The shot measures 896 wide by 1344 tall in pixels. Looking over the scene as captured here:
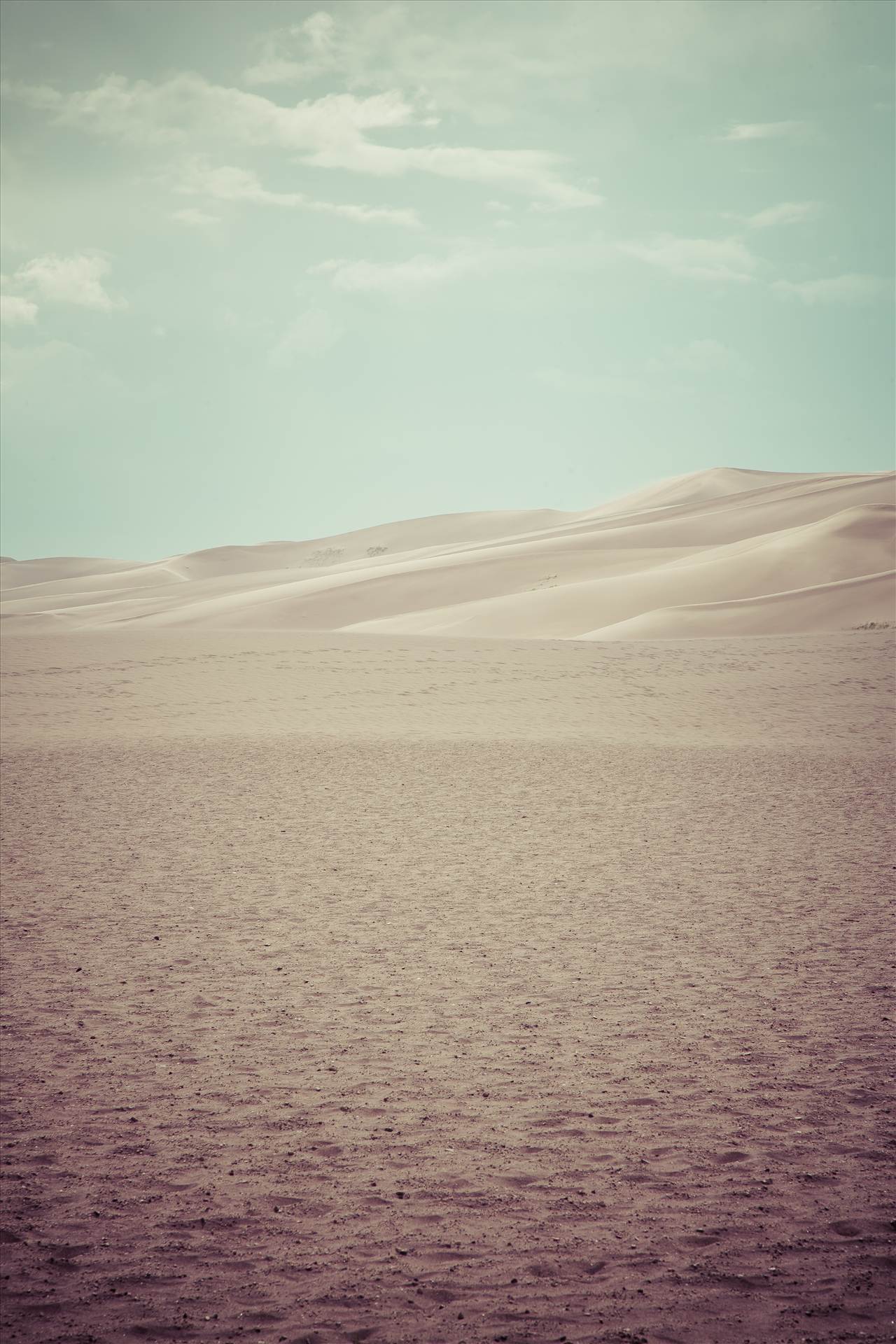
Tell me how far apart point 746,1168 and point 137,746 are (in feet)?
45.7

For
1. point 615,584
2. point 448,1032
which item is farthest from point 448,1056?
point 615,584

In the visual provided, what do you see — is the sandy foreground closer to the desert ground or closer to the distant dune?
the desert ground

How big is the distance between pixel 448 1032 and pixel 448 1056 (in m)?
0.33

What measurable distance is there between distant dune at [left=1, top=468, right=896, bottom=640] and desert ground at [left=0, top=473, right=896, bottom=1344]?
52.8ft

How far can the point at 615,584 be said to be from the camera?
4247 centimetres

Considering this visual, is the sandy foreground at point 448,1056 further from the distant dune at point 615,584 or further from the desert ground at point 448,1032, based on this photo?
the distant dune at point 615,584

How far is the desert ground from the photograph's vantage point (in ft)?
12.3

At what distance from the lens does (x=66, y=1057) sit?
18.5ft

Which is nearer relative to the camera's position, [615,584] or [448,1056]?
[448,1056]

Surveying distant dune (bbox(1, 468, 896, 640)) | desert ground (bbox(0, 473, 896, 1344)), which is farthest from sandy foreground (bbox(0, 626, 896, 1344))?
distant dune (bbox(1, 468, 896, 640))

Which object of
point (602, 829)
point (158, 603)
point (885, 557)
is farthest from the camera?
point (158, 603)

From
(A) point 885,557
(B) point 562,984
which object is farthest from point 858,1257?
(A) point 885,557

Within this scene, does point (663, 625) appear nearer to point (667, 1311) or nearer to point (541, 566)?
point (541, 566)

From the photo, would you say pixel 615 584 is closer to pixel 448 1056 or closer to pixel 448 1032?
pixel 448 1032
